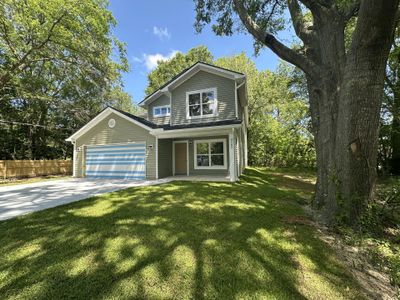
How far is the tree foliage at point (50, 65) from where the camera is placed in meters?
12.1

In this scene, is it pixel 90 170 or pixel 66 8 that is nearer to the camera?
pixel 66 8

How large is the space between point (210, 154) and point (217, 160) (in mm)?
576

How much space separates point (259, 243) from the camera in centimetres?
347

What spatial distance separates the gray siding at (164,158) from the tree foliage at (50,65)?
25.3 ft

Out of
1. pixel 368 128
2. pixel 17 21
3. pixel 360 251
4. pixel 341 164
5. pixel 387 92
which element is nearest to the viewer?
pixel 360 251

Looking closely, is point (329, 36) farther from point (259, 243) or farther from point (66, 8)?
point (66, 8)

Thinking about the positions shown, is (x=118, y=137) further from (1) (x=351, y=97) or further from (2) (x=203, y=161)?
(1) (x=351, y=97)

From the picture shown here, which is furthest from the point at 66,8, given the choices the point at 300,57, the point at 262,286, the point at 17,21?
the point at 262,286

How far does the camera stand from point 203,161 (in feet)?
41.7

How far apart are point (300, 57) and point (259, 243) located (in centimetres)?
483

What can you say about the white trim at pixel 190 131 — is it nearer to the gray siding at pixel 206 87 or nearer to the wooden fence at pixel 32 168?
the gray siding at pixel 206 87

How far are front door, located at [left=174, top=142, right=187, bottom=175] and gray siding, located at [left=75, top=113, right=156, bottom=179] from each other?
2.34 m

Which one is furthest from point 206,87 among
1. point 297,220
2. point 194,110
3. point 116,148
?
point 297,220

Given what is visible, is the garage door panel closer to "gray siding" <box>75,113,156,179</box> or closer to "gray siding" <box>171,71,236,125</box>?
"gray siding" <box>75,113,156,179</box>
